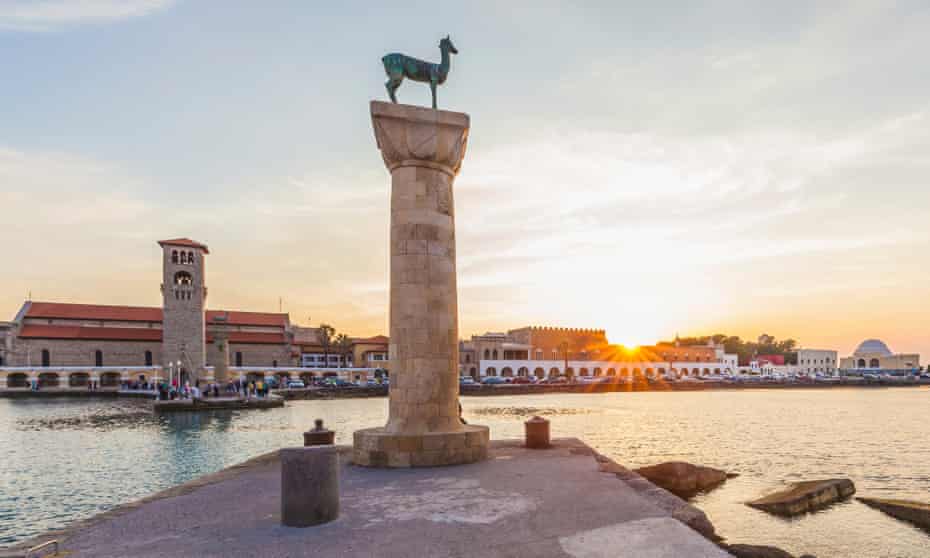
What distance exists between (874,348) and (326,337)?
14200cm

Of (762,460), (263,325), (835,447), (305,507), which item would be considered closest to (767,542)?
(305,507)

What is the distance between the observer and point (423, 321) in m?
13.0

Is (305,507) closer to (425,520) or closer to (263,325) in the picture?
(425,520)

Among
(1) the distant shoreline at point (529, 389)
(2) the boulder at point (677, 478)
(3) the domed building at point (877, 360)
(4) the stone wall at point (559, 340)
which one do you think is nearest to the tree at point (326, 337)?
(1) the distant shoreline at point (529, 389)

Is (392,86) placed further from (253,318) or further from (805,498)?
(253,318)

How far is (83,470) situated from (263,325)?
7285 cm

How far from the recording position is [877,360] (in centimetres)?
14900

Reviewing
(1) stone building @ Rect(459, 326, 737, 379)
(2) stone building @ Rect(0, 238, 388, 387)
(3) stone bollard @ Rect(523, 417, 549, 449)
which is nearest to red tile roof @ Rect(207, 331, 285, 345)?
(2) stone building @ Rect(0, 238, 388, 387)

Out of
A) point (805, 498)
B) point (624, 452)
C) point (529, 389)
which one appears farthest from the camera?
point (529, 389)

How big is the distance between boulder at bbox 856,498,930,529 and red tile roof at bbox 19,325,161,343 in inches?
3410

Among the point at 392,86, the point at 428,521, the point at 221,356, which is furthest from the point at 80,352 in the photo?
the point at 428,521

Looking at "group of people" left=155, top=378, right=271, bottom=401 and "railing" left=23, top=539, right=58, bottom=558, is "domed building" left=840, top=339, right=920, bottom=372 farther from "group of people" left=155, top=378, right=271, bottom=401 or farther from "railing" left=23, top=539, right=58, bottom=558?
"railing" left=23, top=539, right=58, bottom=558

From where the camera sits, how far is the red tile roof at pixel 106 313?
259 feet

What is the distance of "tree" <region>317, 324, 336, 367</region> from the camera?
330ft
